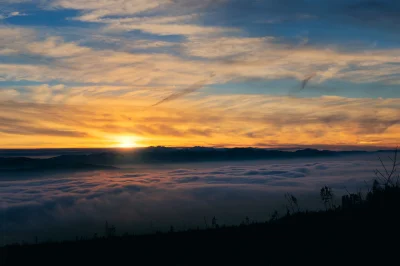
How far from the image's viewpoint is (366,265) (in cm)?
750

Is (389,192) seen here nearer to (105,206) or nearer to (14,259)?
(14,259)

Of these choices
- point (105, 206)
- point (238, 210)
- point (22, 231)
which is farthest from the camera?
point (105, 206)

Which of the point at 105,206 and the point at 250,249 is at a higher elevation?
the point at 250,249

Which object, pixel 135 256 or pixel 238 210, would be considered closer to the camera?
pixel 135 256

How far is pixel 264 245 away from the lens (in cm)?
949

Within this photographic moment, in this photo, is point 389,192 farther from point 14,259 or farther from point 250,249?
point 14,259

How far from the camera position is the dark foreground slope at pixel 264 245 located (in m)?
8.23

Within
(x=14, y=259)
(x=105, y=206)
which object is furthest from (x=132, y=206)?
(x=14, y=259)

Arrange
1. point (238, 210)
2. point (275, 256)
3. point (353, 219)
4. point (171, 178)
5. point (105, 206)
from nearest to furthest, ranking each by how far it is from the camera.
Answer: point (275, 256) < point (353, 219) < point (238, 210) < point (105, 206) < point (171, 178)

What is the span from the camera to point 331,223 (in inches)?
402

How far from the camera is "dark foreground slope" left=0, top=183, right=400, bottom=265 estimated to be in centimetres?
823

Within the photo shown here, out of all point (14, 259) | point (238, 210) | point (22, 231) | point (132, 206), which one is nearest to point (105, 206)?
point (132, 206)

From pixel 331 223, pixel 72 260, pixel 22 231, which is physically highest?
pixel 331 223

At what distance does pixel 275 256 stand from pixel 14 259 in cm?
623
